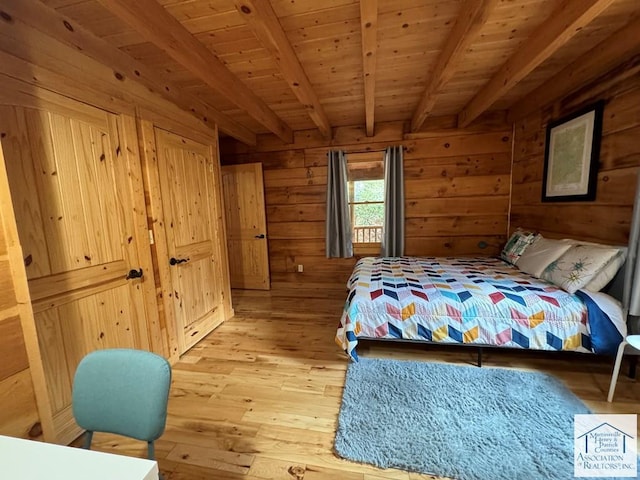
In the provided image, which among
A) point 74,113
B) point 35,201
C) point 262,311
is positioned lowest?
point 262,311

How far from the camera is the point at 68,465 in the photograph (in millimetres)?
626

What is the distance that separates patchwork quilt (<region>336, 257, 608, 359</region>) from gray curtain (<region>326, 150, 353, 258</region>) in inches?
62.8

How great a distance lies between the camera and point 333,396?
1.88m

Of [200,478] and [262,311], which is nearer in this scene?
[200,478]

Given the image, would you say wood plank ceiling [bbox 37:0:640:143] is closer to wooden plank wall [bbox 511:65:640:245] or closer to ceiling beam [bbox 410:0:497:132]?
ceiling beam [bbox 410:0:497:132]

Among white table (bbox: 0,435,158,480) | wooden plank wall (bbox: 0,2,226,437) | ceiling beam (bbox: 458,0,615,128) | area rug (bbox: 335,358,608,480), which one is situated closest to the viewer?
white table (bbox: 0,435,158,480)

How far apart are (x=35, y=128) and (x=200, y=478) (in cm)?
196

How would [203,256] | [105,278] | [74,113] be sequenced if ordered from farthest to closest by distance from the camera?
[203,256], [105,278], [74,113]

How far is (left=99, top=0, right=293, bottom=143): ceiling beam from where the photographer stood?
4.42 feet

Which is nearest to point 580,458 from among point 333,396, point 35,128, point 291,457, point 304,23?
point 333,396

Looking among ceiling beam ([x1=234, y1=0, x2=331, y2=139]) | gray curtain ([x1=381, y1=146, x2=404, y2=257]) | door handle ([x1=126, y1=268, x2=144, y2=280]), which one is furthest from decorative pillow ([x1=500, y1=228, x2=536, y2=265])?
door handle ([x1=126, y1=268, x2=144, y2=280])

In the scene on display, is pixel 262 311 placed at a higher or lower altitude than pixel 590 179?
lower

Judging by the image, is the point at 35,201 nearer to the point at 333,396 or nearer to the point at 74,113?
the point at 74,113

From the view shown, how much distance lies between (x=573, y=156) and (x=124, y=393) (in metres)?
3.56
